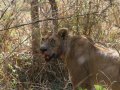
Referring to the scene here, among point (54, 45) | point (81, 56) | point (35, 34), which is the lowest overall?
point (81, 56)

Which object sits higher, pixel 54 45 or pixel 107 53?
pixel 54 45

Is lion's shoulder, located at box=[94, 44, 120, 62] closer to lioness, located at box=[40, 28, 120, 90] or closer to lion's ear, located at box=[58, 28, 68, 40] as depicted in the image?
lioness, located at box=[40, 28, 120, 90]

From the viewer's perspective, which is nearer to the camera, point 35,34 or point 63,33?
point 63,33

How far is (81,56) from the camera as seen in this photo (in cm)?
689

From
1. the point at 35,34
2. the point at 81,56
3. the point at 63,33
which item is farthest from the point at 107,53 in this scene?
the point at 35,34

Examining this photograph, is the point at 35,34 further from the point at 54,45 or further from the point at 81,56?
the point at 81,56

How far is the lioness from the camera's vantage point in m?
6.46

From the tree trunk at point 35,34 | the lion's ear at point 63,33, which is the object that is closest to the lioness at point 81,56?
the lion's ear at point 63,33

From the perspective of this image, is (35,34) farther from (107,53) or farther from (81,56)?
(107,53)

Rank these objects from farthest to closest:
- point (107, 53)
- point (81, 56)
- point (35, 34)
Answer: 1. point (35, 34)
2. point (81, 56)
3. point (107, 53)

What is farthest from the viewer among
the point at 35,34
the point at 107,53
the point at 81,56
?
the point at 35,34

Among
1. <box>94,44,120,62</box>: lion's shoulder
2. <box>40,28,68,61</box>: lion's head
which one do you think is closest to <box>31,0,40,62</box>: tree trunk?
<box>40,28,68,61</box>: lion's head

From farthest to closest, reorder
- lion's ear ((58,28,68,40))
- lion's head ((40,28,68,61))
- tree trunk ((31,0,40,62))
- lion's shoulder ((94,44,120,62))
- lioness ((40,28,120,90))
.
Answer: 1. tree trunk ((31,0,40,62))
2. lion's ear ((58,28,68,40))
3. lion's head ((40,28,68,61))
4. lioness ((40,28,120,90))
5. lion's shoulder ((94,44,120,62))

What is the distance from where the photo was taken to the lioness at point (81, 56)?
646 cm
